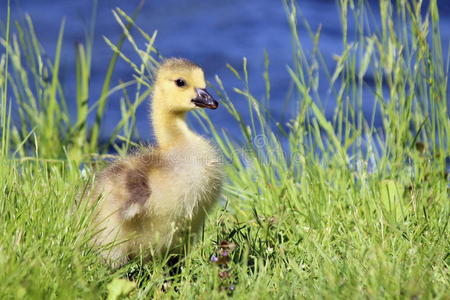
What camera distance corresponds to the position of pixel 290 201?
181 inches

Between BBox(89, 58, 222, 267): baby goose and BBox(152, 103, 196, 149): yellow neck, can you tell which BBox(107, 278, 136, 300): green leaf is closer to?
BBox(89, 58, 222, 267): baby goose

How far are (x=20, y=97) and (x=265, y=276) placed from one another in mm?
2910

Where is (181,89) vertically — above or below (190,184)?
above

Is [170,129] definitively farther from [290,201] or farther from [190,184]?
[290,201]

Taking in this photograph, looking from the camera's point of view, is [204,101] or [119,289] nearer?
[119,289]

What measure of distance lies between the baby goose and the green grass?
116 millimetres

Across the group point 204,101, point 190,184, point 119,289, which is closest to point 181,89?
point 204,101

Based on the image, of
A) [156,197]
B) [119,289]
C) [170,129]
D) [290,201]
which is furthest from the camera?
[290,201]

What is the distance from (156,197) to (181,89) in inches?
26.9

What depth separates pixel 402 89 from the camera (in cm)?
482

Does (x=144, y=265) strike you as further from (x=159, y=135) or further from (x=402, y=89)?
(x=402, y=89)

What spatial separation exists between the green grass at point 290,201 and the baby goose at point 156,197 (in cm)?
12

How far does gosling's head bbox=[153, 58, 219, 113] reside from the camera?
415 centimetres

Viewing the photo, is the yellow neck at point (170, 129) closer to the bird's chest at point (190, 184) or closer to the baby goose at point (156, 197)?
the baby goose at point (156, 197)
